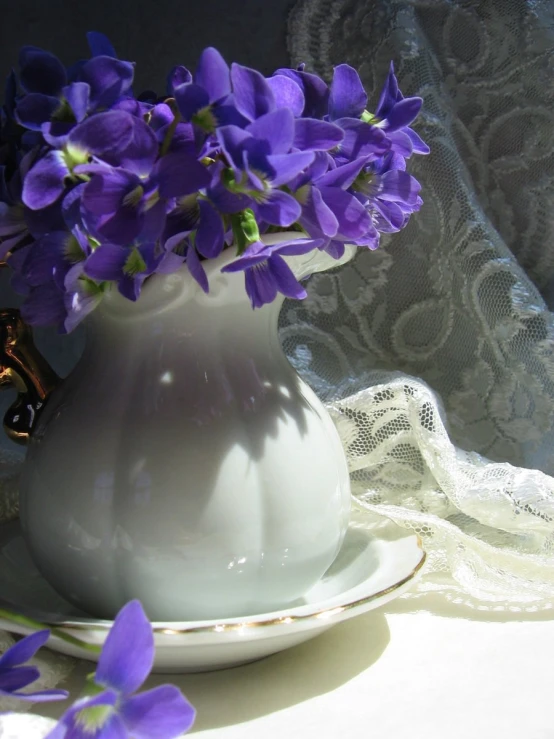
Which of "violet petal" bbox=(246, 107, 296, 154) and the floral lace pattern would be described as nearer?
"violet petal" bbox=(246, 107, 296, 154)

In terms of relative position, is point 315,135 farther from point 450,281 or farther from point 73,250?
point 450,281

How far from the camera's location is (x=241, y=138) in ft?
1.21

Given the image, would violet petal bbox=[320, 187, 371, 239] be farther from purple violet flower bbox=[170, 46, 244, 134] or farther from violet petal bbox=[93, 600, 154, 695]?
violet petal bbox=[93, 600, 154, 695]

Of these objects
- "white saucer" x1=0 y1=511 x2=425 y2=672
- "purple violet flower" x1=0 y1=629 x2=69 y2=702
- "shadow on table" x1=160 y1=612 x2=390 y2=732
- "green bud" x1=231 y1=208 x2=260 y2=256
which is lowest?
"shadow on table" x1=160 y1=612 x2=390 y2=732

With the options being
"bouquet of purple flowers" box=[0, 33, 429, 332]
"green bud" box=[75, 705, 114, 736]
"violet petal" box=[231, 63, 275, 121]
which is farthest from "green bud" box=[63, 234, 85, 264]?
"green bud" box=[75, 705, 114, 736]

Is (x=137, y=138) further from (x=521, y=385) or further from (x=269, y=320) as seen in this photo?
(x=521, y=385)

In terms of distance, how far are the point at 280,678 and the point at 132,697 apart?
184 mm

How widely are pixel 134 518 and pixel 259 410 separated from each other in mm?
89

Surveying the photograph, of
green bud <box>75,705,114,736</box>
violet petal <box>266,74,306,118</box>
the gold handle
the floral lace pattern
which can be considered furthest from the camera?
the floral lace pattern

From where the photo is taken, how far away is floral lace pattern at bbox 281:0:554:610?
723mm

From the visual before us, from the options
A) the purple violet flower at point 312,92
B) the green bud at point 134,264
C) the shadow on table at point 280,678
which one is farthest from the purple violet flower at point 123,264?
the shadow on table at point 280,678

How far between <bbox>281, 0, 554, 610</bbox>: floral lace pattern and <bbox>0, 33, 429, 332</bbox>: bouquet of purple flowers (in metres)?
0.31

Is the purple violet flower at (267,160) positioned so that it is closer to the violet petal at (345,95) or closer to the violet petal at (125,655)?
the violet petal at (345,95)

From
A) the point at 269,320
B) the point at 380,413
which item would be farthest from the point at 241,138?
the point at 380,413
